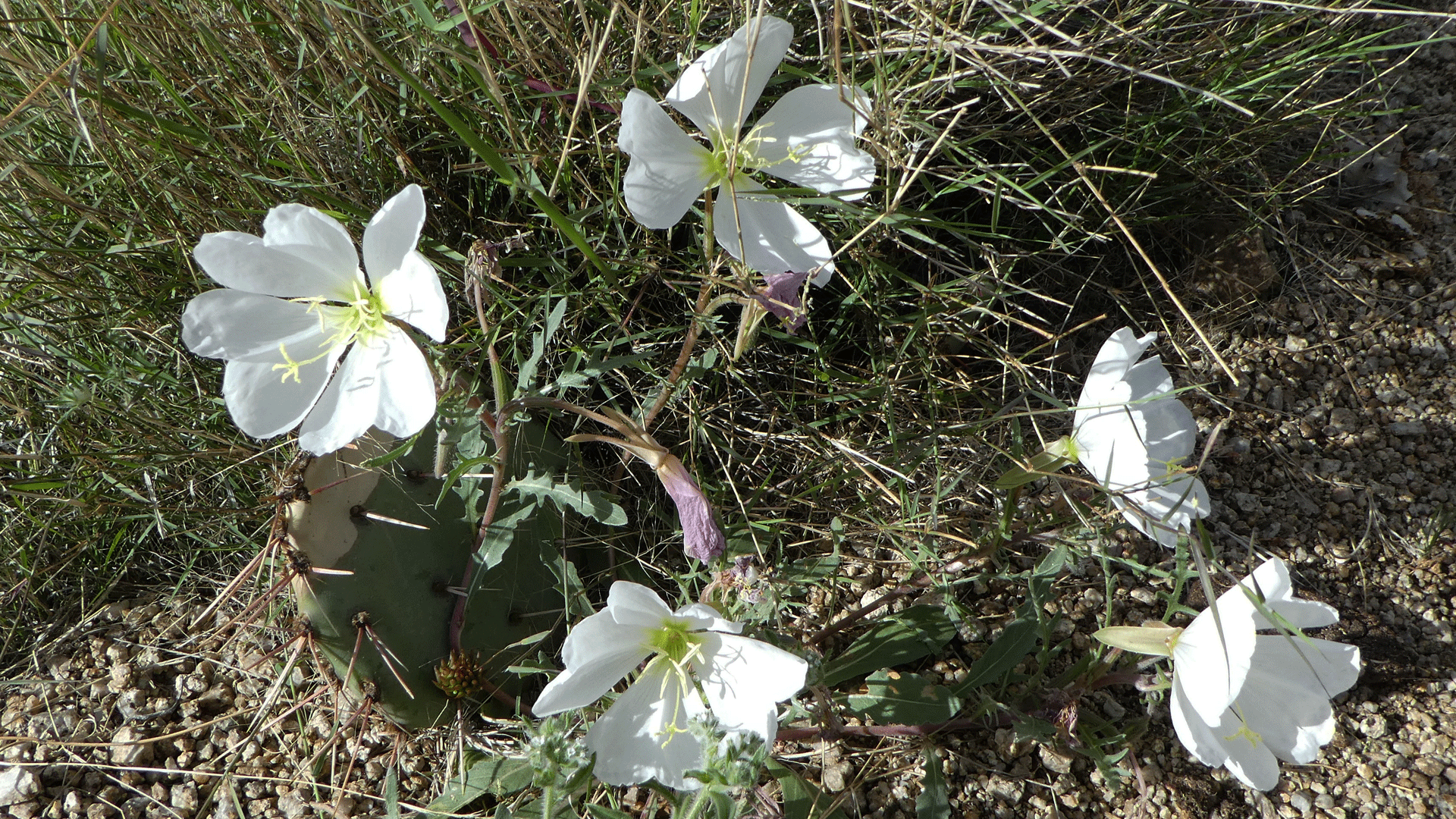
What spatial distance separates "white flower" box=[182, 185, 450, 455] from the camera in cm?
115

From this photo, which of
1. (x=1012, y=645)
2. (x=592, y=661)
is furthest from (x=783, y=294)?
(x=1012, y=645)

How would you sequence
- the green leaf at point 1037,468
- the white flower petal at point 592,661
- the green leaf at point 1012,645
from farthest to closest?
1. the green leaf at point 1012,645
2. the green leaf at point 1037,468
3. the white flower petal at point 592,661

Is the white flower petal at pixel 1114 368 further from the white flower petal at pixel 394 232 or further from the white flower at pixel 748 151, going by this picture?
the white flower petal at pixel 394 232

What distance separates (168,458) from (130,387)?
0.14 metres

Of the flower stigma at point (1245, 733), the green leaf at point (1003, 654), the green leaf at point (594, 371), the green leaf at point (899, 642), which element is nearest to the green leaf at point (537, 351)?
the green leaf at point (594, 371)

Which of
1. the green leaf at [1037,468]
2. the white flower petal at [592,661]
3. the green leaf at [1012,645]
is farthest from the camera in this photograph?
the green leaf at [1012,645]

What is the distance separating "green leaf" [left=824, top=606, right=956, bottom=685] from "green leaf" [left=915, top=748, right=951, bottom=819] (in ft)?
0.50

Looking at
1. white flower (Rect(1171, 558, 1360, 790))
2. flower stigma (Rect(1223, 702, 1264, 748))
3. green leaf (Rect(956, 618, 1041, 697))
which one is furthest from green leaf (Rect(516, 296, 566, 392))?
flower stigma (Rect(1223, 702, 1264, 748))

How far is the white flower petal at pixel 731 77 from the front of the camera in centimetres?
125

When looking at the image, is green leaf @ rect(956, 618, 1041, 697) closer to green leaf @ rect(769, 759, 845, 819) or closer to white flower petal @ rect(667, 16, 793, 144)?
green leaf @ rect(769, 759, 845, 819)

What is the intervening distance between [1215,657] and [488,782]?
1.04 meters

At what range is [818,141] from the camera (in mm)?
1400

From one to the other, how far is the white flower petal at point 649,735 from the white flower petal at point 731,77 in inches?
30.8

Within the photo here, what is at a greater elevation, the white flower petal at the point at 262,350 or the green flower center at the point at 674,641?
the white flower petal at the point at 262,350
